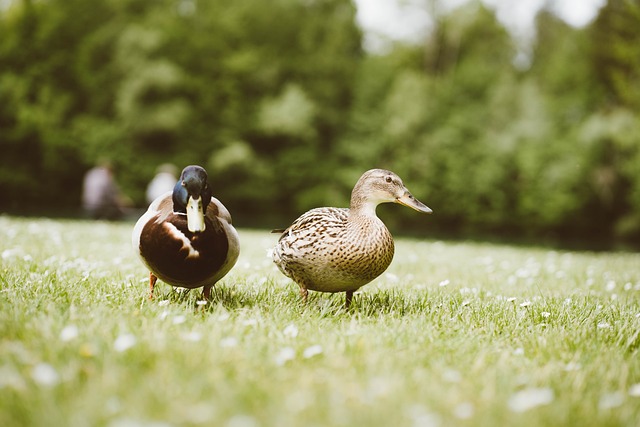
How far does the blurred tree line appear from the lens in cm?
2612

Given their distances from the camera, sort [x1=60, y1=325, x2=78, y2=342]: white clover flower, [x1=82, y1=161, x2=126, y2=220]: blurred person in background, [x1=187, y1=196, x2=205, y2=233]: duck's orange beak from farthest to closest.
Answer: [x1=82, y1=161, x2=126, y2=220]: blurred person in background
[x1=187, y1=196, x2=205, y2=233]: duck's orange beak
[x1=60, y1=325, x2=78, y2=342]: white clover flower

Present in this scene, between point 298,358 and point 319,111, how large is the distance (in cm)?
3001

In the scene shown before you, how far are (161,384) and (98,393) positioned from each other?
218 mm

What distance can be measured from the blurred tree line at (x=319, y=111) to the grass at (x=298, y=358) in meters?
23.5

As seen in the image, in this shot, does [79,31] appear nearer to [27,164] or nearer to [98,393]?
[27,164]

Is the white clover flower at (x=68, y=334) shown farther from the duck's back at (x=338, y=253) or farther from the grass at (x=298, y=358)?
the duck's back at (x=338, y=253)

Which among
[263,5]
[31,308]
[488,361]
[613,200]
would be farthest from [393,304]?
[263,5]

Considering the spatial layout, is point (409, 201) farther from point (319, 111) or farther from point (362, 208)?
point (319, 111)

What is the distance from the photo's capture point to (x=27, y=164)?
25141mm

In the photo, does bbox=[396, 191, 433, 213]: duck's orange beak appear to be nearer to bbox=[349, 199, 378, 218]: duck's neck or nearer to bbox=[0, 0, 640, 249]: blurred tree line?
bbox=[349, 199, 378, 218]: duck's neck

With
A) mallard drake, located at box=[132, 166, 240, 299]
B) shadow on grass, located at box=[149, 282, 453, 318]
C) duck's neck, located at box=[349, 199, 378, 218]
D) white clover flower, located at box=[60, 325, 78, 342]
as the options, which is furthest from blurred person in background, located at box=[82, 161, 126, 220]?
white clover flower, located at box=[60, 325, 78, 342]

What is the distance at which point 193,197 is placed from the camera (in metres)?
2.99

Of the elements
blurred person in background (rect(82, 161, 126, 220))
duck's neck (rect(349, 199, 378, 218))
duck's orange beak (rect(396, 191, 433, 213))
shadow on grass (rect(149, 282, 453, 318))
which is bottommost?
blurred person in background (rect(82, 161, 126, 220))

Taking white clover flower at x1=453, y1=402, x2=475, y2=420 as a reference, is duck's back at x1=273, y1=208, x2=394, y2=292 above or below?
above
